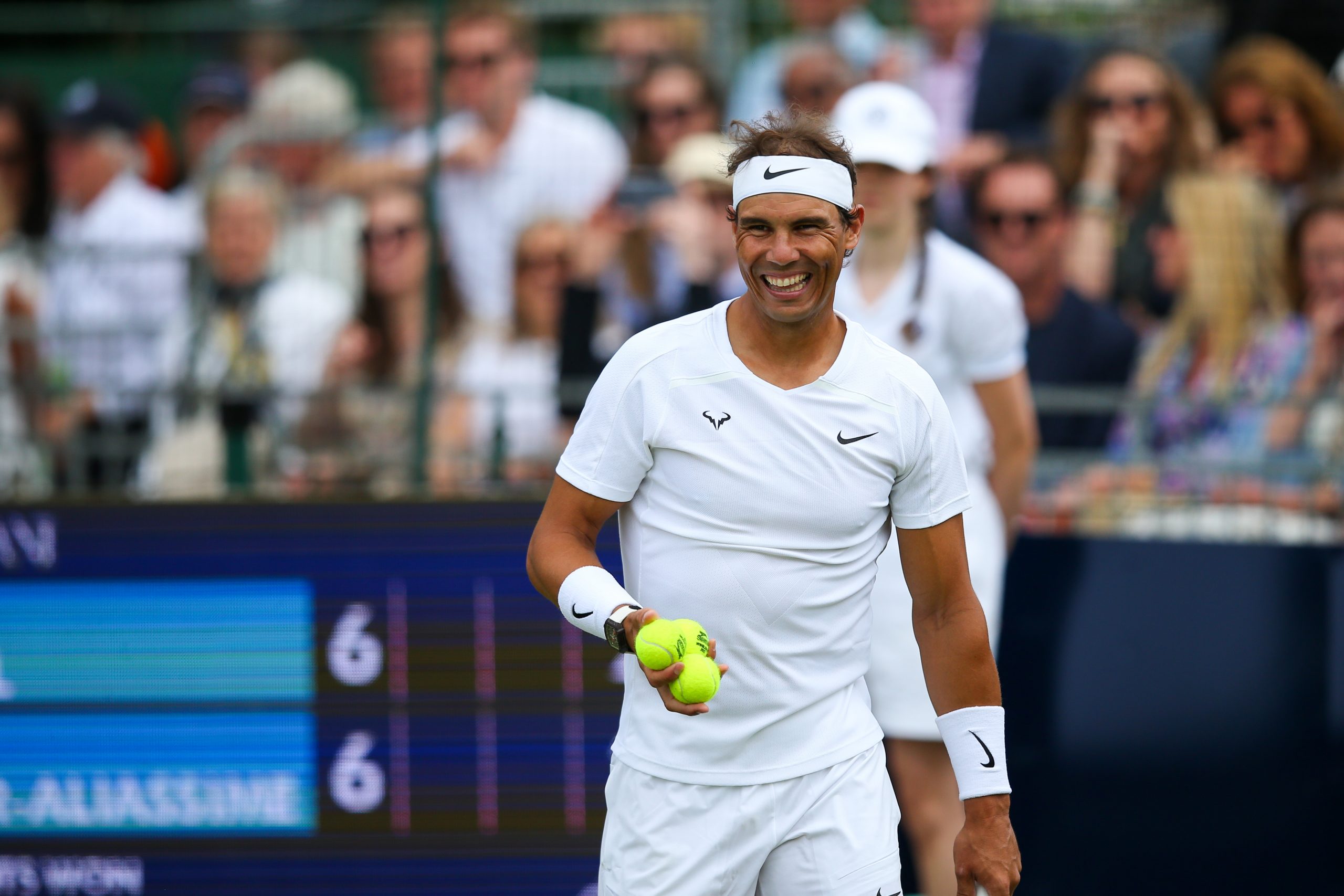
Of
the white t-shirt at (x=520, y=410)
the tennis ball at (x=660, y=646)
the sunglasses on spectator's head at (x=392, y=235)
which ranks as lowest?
the tennis ball at (x=660, y=646)

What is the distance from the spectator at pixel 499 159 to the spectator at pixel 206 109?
148 centimetres

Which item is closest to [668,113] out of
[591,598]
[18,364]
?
[18,364]

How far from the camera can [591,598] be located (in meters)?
3.47

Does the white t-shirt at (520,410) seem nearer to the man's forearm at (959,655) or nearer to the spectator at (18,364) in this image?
the spectator at (18,364)

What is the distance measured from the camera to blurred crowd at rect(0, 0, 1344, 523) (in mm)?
6332

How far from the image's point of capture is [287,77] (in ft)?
27.7

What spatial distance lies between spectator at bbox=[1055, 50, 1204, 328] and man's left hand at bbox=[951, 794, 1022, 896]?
10.9 ft

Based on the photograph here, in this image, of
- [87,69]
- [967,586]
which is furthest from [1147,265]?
Answer: [87,69]

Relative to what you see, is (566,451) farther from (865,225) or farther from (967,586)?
(865,225)

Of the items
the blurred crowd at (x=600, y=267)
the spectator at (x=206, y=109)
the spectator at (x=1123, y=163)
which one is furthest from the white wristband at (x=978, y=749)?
the spectator at (x=206, y=109)

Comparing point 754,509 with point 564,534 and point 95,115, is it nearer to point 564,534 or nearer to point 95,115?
point 564,534

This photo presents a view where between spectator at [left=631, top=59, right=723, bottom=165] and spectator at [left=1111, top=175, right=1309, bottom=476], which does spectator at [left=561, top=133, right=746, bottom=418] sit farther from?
spectator at [left=1111, top=175, right=1309, bottom=476]

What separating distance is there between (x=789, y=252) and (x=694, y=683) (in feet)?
2.93

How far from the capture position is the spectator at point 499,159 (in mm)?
6812
